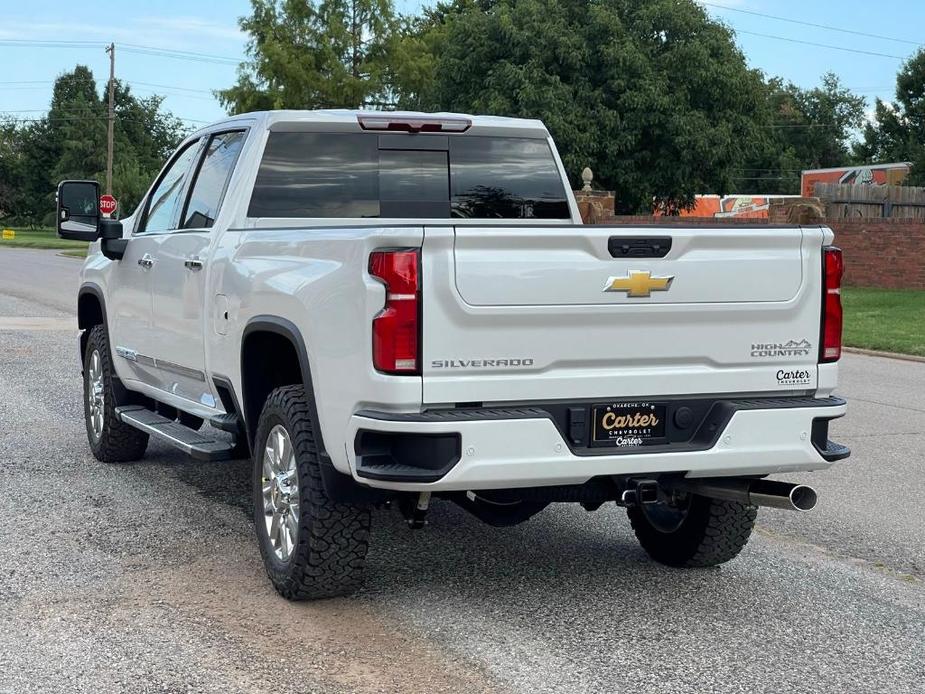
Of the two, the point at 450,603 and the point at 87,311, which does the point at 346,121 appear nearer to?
the point at 450,603

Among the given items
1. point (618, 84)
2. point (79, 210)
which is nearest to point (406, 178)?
point (79, 210)

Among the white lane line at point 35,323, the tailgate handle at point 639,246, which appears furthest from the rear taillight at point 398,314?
the white lane line at point 35,323

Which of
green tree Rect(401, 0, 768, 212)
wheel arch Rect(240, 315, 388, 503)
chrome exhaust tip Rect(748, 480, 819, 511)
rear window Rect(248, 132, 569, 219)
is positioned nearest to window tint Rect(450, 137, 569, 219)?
rear window Rect(248, 132, 569, 219)

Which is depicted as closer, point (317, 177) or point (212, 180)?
point (317, 177)

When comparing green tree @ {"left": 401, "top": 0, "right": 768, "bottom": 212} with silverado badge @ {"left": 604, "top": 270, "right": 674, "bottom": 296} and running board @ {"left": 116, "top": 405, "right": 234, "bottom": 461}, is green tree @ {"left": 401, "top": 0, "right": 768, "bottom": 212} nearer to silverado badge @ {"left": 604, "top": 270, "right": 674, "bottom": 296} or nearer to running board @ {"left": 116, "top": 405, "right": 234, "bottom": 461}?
running board @ {"left": 116, "top": 405, "right": 234, "bottom": 461}

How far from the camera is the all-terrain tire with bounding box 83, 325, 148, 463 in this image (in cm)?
821

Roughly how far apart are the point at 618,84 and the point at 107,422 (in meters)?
36.1

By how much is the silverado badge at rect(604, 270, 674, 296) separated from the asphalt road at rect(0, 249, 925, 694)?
1.32 metres

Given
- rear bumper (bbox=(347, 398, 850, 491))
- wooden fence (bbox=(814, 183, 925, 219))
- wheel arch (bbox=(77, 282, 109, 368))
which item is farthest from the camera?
wooden fence (bbox=(814, 183, 925, 219))

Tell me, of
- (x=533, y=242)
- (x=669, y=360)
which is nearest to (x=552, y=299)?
(x=533, y=242)

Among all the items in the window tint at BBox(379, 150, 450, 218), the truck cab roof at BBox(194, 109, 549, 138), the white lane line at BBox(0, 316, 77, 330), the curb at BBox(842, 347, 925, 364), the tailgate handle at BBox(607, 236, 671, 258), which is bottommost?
the curb at BBox(842, 347, 925, 364)

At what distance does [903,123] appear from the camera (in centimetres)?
6550

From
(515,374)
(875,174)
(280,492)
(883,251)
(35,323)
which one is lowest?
(35,323)

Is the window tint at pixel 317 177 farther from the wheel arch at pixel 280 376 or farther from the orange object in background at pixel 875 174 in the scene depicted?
the orange object in background at pixel 875 174
